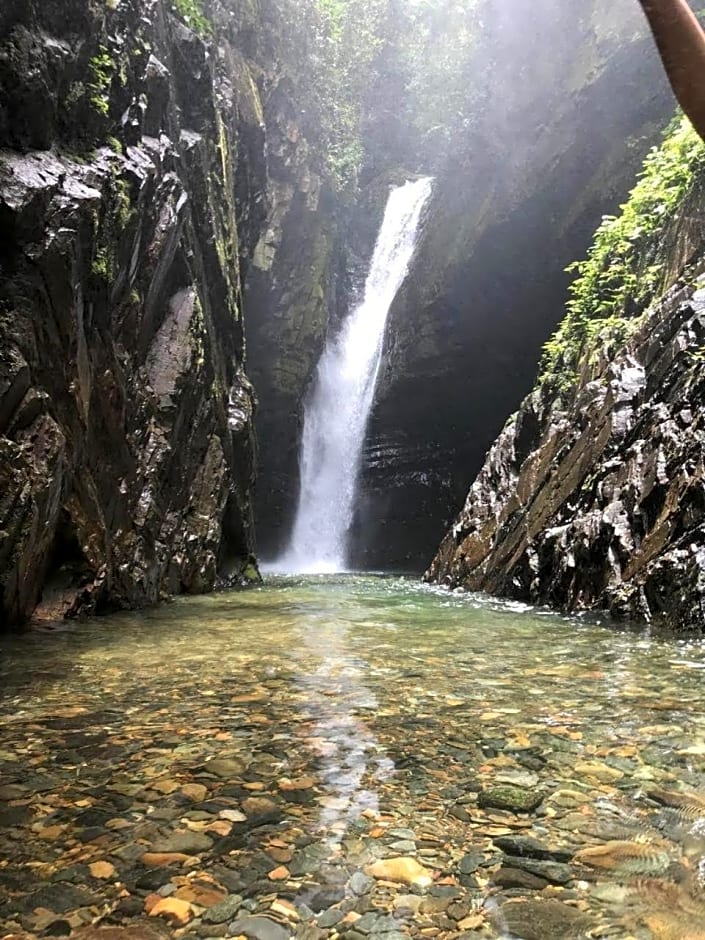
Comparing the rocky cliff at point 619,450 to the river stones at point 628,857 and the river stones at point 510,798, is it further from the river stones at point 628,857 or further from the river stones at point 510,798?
the river stones at point 628,857

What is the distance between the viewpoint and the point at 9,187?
6.15 metres

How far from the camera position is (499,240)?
21328 millimetres

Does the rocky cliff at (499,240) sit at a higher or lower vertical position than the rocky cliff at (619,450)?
higher

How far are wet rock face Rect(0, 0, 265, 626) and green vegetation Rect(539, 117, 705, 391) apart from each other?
7084 mm

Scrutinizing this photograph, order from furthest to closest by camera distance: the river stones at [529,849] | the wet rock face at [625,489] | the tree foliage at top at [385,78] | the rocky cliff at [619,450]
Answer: the tree foliage at top at [385,78]
the rocky cliff at [619,450]
the wet rock face at [625,489]
the river stones at [529,849]

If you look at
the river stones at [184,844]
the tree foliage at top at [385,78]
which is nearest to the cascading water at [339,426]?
the tree foliage at top at [385,78]

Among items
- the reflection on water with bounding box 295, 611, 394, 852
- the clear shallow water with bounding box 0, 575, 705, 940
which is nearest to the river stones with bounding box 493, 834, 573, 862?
the clear shallow water with bounding box 0, 575, 705, 940

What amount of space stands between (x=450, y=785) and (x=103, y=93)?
28.2 feet

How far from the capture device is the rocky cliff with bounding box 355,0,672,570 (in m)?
18.5

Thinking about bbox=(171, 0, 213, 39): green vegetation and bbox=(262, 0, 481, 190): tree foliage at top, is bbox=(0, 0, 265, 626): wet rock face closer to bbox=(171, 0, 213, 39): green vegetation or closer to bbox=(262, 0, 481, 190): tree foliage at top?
bbox=(171, 0, 213, 39): green vegetation

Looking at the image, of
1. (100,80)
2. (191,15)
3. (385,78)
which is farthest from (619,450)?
(385,78)

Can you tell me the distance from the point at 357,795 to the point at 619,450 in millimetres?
7345

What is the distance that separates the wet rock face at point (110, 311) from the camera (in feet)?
20.8

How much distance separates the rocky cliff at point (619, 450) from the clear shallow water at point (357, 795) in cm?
250
